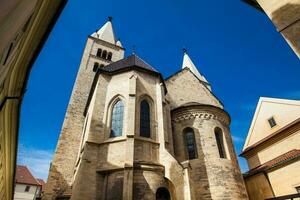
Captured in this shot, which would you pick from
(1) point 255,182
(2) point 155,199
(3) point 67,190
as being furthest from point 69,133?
(1) point 255,182

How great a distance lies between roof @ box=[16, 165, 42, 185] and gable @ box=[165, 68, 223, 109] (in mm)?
33356

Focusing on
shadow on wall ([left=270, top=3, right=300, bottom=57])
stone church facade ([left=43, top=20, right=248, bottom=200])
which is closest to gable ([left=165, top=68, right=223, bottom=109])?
stone church facade ([left=43, top=20, right=248, bottom=200])

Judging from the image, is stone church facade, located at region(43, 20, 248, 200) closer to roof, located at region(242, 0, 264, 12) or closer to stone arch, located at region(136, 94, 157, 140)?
stone arch, located at region(136, 94, 157, 140)

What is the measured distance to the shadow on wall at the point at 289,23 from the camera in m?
2.75

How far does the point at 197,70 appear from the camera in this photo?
3834 centimetres

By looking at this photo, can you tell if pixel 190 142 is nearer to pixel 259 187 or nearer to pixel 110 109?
pixel 110 109

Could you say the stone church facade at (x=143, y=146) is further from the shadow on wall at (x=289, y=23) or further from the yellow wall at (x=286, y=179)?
the shadow on wall at (x=289, y=23)

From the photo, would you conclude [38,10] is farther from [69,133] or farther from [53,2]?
[69,133]

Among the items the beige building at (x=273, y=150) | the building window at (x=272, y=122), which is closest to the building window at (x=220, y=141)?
the beige building at (x=273, y=150)

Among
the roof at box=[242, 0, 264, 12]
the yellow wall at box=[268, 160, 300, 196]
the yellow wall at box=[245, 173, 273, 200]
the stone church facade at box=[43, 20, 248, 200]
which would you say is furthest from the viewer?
the yellow wall at box=[245, 173, 273, 200]

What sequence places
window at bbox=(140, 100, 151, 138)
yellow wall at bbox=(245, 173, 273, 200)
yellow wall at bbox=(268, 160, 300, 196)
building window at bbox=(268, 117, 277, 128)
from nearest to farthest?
1. window at bbox=(140, 100, 151, 138)
2. yellow wall at bbox=(268, 160, 300, 196)
3. yellow wall at bbox=(245, 173, 273, 200)
4. building window at bbox=(268, 117, 277, 128)

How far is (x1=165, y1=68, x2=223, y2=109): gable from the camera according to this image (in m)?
19.6

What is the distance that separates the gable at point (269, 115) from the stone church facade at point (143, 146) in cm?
624

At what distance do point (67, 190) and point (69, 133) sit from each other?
537cm
